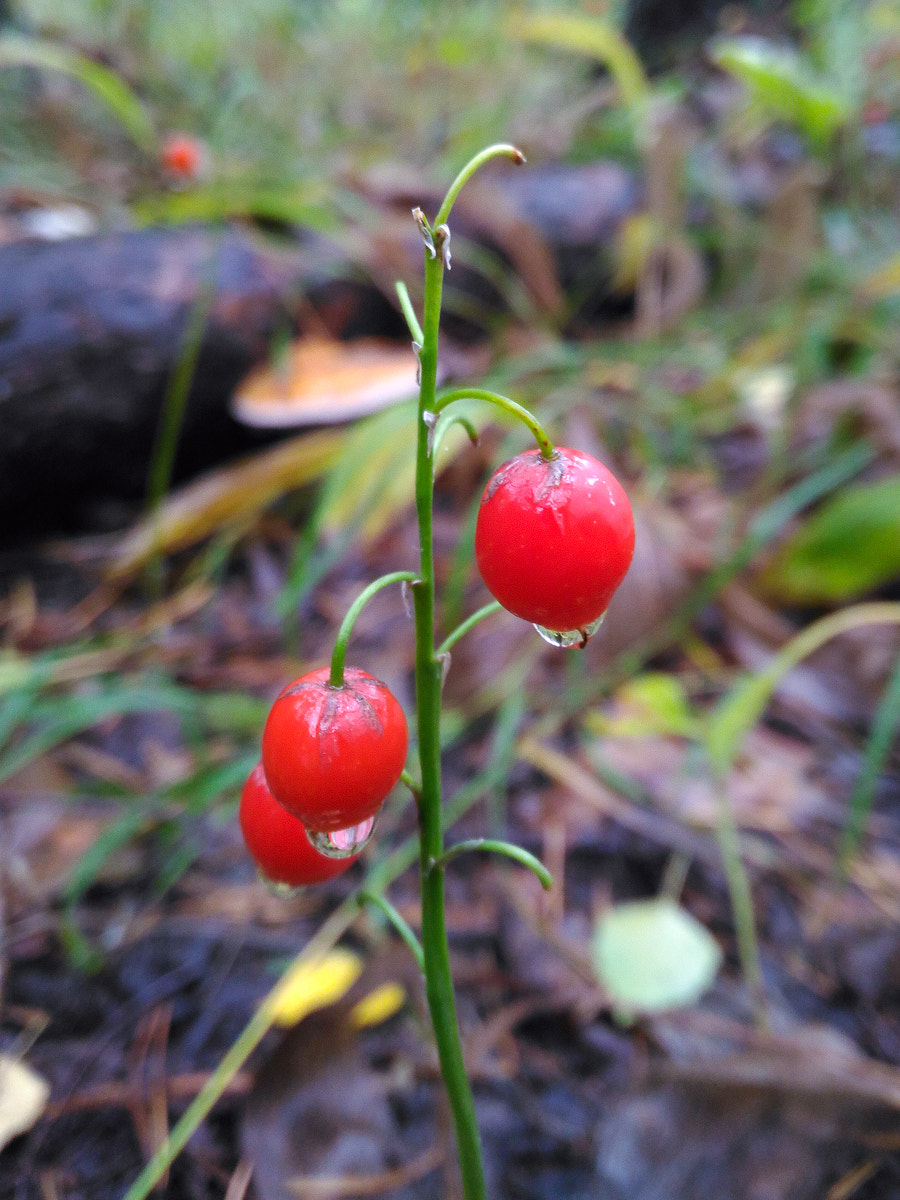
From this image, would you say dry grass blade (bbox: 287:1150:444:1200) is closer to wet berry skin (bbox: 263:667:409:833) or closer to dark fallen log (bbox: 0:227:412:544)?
wet berry skin (bbox: 263:667:409:833)

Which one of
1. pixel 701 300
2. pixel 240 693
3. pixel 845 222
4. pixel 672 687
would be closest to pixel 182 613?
pixel 240 693

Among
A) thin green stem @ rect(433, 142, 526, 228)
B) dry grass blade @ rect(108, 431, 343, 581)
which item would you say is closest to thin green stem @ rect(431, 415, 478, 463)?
thin green stem @ rect(433, 142, 526, 228)

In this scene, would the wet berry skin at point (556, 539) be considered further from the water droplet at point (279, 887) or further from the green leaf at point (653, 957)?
the green leaf at point (653, 957)

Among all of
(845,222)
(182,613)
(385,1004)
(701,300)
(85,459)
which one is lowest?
(385,1004)

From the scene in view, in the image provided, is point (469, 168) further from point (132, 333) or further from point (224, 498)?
point (132, 333)

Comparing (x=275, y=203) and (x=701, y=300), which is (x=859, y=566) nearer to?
(x=275, y=203)
